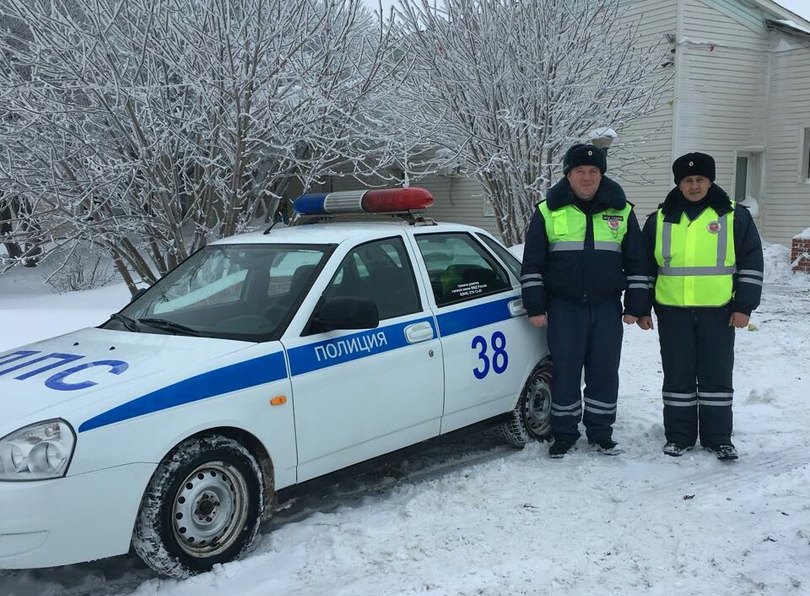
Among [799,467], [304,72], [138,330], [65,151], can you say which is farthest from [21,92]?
[799,467]

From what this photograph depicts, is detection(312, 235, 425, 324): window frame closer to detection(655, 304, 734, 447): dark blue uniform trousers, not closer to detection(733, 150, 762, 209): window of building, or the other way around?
detection(655, 304, 734, 447): dark blue uniform trousers

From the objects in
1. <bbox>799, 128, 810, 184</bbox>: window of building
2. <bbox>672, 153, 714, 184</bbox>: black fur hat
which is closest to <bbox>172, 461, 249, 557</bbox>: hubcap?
<bbox>672, 153, 714, 184</bbox>: black fur hat

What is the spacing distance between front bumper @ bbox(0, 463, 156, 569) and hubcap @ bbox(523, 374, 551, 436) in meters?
2.74

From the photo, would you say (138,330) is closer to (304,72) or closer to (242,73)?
(242,73)

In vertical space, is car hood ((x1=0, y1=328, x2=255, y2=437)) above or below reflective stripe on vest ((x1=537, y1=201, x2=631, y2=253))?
below

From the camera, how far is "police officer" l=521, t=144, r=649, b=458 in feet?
15.3

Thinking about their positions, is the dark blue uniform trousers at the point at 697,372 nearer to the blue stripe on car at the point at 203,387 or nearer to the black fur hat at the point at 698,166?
the black fur hat at the point at 698,166

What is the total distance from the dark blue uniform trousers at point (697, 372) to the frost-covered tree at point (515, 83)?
6.73 m

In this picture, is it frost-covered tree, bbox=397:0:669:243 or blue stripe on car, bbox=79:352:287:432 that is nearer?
blue stripe on car, bbox=79:352:287:432

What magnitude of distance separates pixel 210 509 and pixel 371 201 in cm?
214

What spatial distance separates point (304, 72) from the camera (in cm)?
770

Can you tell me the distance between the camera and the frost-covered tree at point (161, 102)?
6.94 metres

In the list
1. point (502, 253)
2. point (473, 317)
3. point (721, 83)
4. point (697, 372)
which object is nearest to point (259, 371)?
point (473, 317)

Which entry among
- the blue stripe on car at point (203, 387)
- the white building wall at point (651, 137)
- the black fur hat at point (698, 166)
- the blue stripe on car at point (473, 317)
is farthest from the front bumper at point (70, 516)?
the white building wall at point (651, 137)
